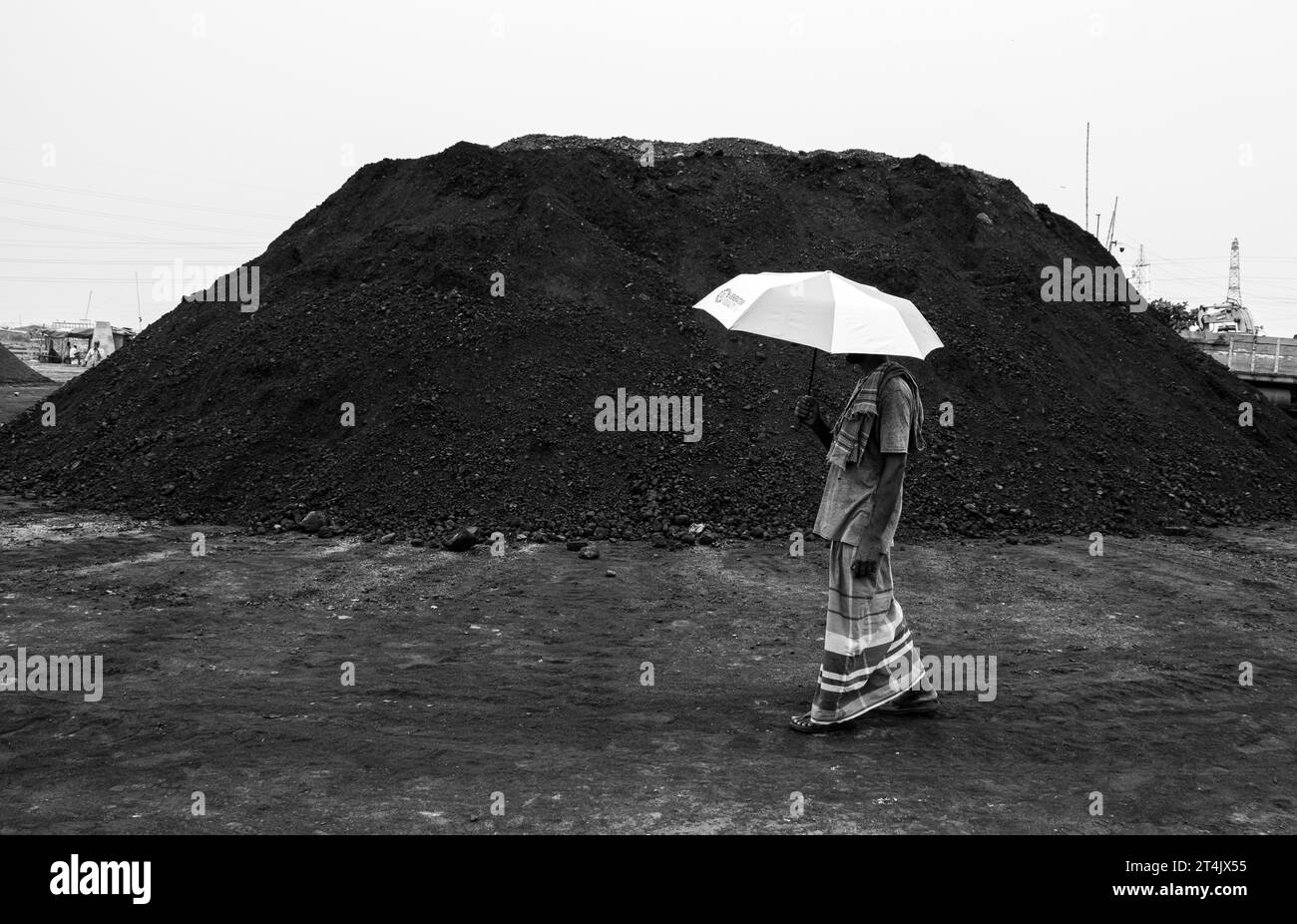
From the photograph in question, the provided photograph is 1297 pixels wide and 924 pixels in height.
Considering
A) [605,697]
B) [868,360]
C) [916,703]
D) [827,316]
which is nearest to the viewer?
[827,316]

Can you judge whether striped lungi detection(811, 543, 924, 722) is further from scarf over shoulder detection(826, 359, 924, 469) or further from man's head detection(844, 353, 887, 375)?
man's head detection(844, 353, 887, 375)

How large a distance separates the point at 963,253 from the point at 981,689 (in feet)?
39.2

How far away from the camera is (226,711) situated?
5.34 m

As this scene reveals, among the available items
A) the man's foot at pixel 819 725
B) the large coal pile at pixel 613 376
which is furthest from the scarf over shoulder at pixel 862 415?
the large coal pile at pixel 613 376

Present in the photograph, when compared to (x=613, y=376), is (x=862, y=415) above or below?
below

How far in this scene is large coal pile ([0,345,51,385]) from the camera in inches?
1365

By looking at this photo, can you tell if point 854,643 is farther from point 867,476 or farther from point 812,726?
point 867,476

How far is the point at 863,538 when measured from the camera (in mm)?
4965

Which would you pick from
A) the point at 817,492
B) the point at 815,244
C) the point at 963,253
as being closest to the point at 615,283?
the point at 815,244

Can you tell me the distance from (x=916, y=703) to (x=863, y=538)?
39.0 inches

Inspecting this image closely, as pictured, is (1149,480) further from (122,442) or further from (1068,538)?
(122,442)

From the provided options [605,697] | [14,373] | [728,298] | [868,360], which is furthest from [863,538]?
[14,373]

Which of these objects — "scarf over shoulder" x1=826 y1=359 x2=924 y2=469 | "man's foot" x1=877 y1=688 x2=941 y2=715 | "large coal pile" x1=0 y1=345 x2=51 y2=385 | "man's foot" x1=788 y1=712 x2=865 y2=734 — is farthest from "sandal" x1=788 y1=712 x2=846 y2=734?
"large coal pile" x1=0 y1=345 x2=51 y2=385

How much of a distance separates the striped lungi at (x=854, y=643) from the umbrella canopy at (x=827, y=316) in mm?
1013
